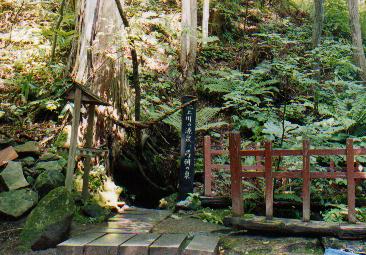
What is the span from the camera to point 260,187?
20.2 ft

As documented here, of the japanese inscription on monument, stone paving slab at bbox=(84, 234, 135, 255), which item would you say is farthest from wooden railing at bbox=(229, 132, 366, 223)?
stone paving slab at bbox=(84, 234, 135, 255)

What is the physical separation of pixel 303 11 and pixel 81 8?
14874 mm

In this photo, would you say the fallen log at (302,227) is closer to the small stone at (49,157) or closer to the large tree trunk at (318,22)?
the small stone at (49,157)

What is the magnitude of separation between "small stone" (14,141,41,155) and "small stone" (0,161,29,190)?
1.85 ft

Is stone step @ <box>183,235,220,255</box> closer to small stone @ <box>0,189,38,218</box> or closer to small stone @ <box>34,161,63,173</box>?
small stone @ <box>0,189,38,218</box>

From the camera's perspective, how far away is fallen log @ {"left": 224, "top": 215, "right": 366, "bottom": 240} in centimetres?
445

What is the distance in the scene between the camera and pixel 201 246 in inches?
147

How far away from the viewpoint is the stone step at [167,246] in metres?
3.63

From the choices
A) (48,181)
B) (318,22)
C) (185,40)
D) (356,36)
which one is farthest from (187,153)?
(356,36)

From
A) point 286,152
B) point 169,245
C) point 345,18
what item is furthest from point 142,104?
point 345,18

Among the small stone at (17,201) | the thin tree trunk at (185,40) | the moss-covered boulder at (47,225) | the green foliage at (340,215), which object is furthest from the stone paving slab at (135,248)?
the thin tree trunk at (185,40)

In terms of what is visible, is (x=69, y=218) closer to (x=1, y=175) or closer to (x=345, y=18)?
(x=1, y=175)

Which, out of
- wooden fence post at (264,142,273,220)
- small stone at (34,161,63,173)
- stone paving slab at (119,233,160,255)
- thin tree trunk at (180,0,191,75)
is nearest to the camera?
stone paving slab at (119,233,160,255)

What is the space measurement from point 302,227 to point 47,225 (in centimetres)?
332
